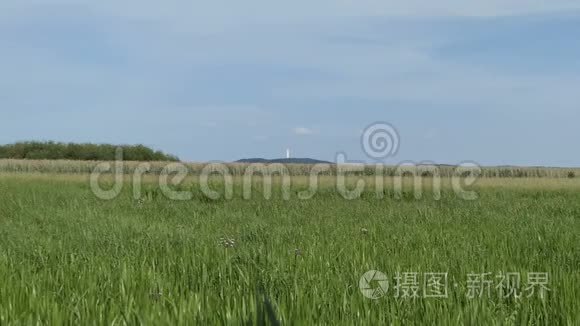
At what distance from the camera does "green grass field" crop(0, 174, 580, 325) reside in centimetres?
293

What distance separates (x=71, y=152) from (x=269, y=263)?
65.4 metres

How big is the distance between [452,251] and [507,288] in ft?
5.61

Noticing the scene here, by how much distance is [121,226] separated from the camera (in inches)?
334

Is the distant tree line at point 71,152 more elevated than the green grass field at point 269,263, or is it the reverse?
the distant tree line at point 71,152

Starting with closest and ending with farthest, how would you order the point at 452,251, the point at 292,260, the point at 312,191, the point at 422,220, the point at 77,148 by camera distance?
the point at 292,260 < the point at 452,251 < the point at 422,220 < the point at 312,191 < the point at 77,148

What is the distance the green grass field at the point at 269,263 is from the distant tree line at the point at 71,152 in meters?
56.5

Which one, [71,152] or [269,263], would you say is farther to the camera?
[71,152]

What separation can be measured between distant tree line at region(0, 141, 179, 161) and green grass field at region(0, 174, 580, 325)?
56521 millimetres

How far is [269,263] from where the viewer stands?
4988 mm

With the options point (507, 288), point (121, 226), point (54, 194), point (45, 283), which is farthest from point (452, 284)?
point (54, 194)

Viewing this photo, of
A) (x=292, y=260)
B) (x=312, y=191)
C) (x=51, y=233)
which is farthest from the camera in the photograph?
(x=312, y=191)

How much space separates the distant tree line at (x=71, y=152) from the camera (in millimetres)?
→ 66250

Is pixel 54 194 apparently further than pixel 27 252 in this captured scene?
Yes

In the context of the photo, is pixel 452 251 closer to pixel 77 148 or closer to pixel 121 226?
pixel 121 226
